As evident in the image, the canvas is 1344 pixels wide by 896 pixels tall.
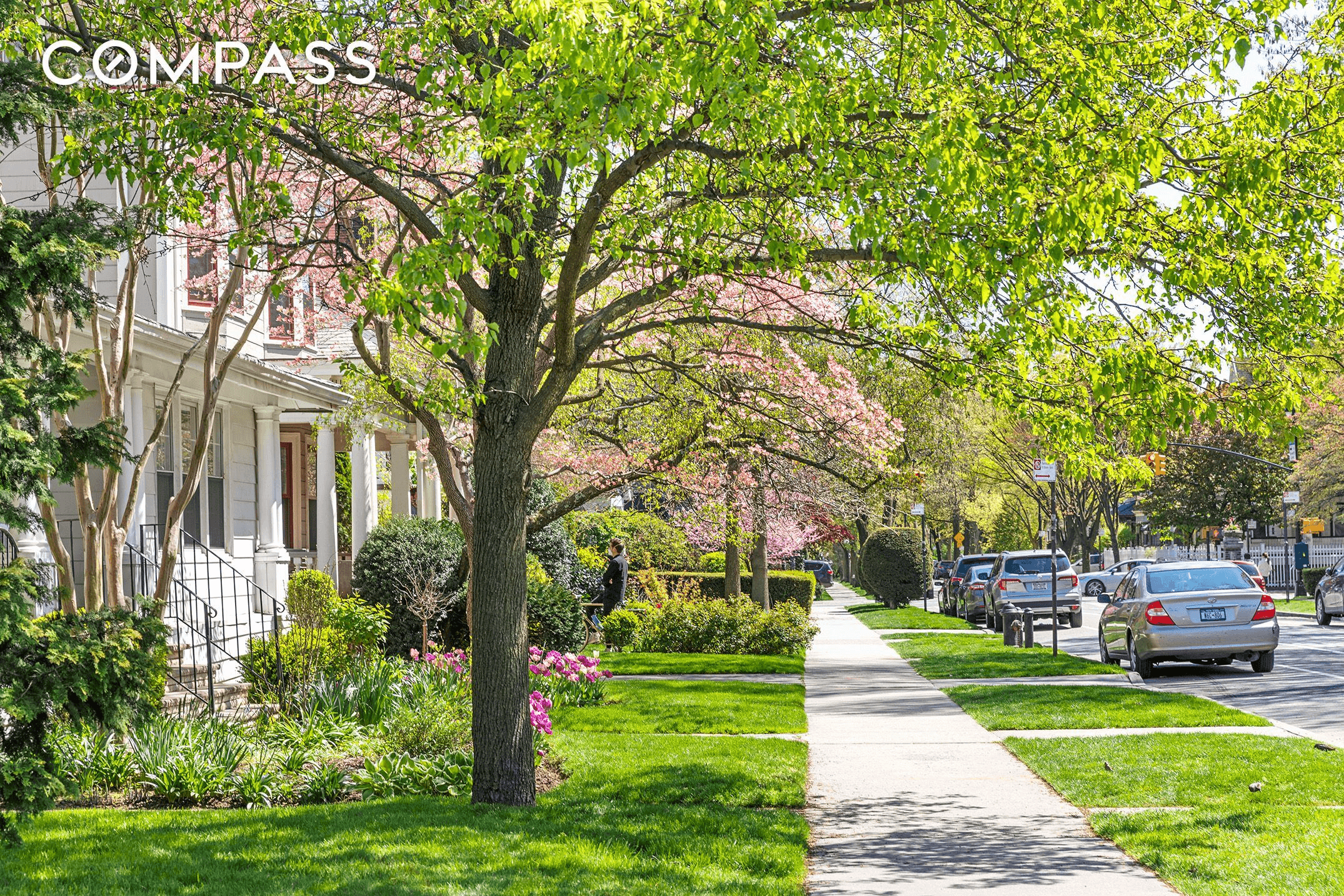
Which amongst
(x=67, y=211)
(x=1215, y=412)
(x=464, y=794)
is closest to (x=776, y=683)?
(x=464, y=794)

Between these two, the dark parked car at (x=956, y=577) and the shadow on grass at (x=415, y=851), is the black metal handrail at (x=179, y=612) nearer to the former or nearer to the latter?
the shadow on grass at (x=415, y=851)

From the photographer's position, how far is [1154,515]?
59.2 meters

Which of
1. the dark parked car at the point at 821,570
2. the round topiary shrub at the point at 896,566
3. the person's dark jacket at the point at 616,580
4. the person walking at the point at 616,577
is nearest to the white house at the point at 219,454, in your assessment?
the person walking at the point at 616,577

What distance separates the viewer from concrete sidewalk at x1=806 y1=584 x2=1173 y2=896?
685cm

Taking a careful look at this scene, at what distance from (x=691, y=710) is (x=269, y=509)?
8284 mm

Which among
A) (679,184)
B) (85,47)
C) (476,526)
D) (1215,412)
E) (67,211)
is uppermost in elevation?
(85,47)

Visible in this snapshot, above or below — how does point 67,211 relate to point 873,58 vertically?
below

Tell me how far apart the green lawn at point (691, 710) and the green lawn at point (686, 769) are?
1.95ft

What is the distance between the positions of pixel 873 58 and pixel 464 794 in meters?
5.70

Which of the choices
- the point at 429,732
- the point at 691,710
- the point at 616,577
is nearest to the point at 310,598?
the point at 429,732

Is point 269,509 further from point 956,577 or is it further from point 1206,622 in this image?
point 956,577

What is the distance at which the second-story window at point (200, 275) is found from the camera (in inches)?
618

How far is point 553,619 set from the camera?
59.3ft

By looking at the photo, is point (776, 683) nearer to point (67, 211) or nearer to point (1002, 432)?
point (67, 211)
